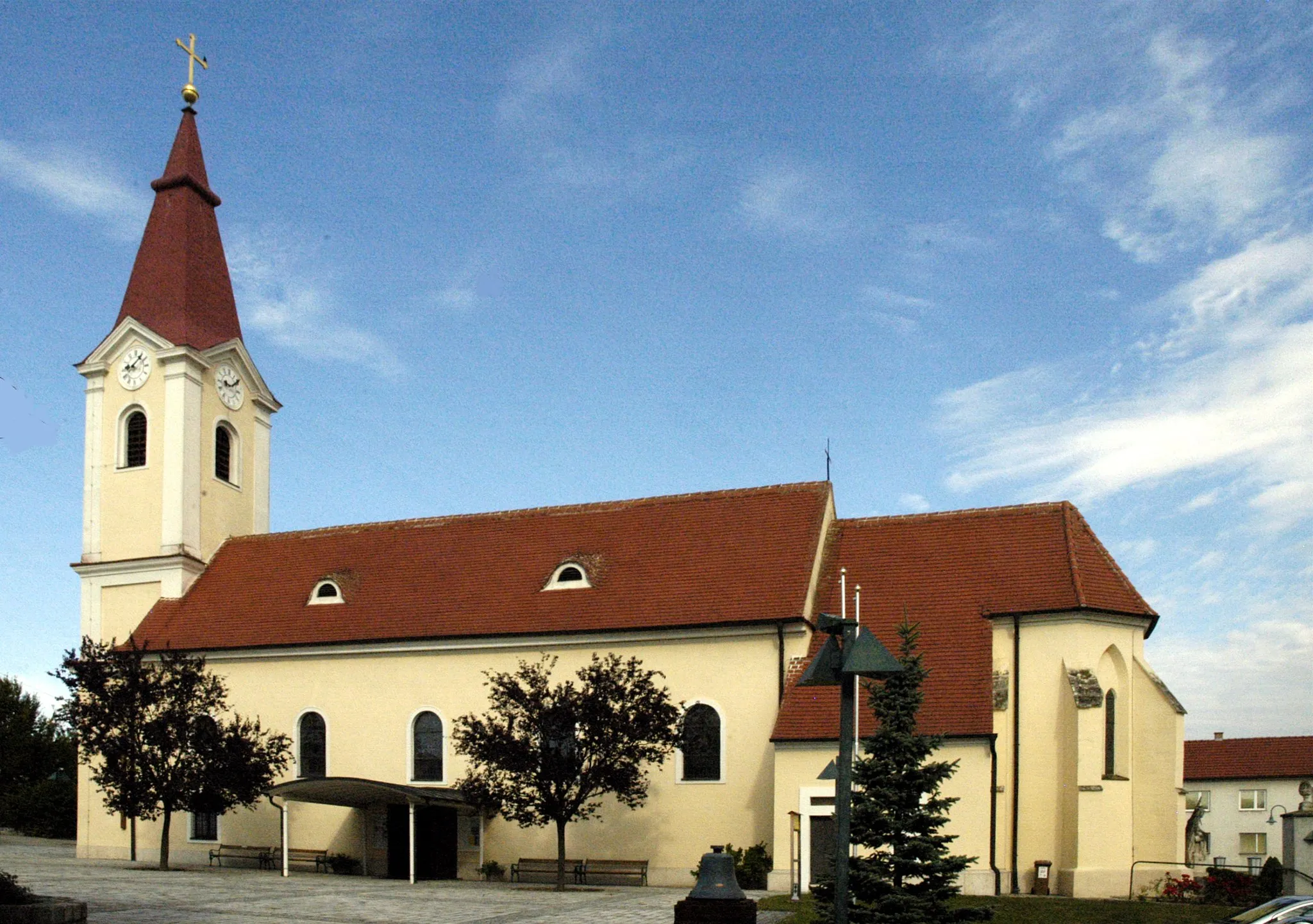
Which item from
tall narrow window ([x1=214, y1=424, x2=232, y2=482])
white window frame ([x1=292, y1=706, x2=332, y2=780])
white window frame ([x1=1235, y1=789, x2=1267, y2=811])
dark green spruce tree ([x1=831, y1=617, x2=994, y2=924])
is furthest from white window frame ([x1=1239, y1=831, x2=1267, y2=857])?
dark green spruce tree ([x1=831, y1=617, x2=994, y2=924])

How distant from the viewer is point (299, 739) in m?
34.1

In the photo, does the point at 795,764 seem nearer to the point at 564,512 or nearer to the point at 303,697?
the point at 564,512

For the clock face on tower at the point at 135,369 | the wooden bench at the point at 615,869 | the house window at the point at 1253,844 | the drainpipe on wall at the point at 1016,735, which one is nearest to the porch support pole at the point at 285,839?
the wooden bench at the point at 615,869

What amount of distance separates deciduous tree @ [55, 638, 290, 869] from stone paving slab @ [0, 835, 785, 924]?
1720mm

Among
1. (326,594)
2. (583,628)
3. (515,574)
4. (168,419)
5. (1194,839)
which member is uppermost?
(168,419)

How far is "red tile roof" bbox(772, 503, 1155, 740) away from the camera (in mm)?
27312

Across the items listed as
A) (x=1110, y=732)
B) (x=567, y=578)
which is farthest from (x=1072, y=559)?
(x=567, y=578)

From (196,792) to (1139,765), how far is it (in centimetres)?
2141

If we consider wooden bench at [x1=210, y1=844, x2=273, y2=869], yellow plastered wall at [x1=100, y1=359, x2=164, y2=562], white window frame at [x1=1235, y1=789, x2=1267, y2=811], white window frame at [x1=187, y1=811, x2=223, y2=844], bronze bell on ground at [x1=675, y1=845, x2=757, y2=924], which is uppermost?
yellow plastered wall at [x1=100, y1=359, x2=164, y2=562]

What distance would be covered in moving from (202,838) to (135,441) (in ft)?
38.2

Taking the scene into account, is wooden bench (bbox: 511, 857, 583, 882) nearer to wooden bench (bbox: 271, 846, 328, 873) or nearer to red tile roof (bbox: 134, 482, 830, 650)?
wooden bench (bbox: 271, 846, 328, 873)

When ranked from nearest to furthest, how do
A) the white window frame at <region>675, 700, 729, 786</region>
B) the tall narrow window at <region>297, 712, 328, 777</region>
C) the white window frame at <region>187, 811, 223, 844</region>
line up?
the white window frame at <region>675, 700, 729, 786</region> → the tall narrow window at <region>297, 712, 328, 777</region> → the white window frame at <region>187, 811, 223, 844</region>

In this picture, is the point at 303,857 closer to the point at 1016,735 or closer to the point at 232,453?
the point at 232,453

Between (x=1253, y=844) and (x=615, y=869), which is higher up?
(x=615, y=869)
